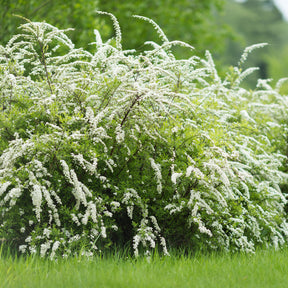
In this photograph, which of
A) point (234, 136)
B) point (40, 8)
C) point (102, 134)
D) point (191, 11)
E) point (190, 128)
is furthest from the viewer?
point (191, 11)

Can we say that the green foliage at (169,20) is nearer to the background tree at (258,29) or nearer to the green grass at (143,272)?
the green grass at (143,272)

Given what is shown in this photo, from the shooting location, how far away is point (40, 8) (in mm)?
8547

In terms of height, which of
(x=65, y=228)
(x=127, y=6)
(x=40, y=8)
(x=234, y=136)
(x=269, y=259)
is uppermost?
(x=127, y=6)

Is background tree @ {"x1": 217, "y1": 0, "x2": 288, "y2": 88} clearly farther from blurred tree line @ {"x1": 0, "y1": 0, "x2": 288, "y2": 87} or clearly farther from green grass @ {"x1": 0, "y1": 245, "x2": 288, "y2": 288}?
→ green grass @ {"x1": 0, "y1": 245, "x2": 288, "y2": 288}

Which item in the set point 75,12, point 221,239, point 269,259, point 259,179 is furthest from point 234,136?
point 75,12

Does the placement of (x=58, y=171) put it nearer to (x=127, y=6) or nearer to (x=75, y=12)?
(x=75, y=12)

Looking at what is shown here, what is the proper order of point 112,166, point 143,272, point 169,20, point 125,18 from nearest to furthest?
point 143,272
point 112,166
point 125,18
point 169,20

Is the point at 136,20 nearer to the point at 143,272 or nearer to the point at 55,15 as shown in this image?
the point at 55,15

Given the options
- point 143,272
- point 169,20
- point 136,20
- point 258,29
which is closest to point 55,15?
point 136,20

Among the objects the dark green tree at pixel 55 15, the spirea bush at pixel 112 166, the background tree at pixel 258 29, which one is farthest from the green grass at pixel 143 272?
the background tree at pixel 258 29

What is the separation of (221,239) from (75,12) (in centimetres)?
584

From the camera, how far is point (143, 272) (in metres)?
3.80

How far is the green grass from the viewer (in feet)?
11.5

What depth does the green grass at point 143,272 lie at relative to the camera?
352cm
